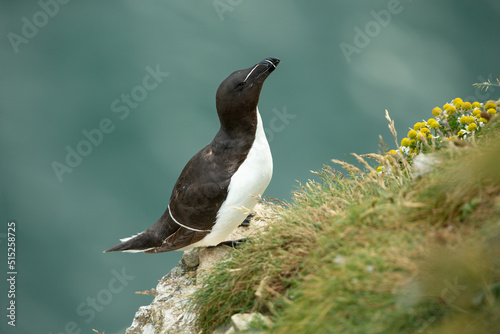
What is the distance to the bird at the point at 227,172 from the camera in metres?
4.60

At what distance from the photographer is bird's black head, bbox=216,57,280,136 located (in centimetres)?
454

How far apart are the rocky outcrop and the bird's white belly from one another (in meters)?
0.26

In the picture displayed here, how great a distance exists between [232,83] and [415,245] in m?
2.57

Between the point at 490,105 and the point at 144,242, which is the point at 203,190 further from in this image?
the point at 490,105

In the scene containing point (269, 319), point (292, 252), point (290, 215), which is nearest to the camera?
point (269, 319)

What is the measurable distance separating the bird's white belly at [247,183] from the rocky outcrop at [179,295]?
255 millimetres

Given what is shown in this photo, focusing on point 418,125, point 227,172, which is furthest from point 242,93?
point 418,125

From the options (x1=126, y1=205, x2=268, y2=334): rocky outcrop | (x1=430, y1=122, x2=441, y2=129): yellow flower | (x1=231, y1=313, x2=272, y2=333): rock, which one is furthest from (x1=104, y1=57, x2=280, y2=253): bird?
(x1=430, y1=122, x2=441, y2=129): yellow flower

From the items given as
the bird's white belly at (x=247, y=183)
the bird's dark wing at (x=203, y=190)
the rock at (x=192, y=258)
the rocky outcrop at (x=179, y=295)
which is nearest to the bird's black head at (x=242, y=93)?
the bird's white belly at (x=247, y=183)

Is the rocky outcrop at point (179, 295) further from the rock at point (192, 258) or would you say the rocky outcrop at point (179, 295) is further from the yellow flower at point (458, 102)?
the yellow flower at point (458, 102)

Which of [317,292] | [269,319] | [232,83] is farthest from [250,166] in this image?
[317,292]

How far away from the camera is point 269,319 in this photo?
3.11 meters

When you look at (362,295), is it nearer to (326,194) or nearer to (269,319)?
(269,319)

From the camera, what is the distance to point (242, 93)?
4.57m
